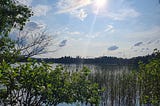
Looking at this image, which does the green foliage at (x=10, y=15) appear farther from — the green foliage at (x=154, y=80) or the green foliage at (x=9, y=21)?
the green foliage at (x=154, y=80)

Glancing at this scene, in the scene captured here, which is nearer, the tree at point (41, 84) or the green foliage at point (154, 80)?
the tree at point (41, 84)

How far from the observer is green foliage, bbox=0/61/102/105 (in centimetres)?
686

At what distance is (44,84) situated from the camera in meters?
7.15

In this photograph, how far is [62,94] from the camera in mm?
7223

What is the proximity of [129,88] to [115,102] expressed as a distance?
3.28 m

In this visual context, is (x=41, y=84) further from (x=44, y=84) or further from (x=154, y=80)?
(x=154, y=80)

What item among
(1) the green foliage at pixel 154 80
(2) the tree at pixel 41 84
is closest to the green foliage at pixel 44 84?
(2) the tree at pixel 41 84

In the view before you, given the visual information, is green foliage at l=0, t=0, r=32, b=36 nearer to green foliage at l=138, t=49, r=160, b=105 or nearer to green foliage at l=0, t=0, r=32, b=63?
green foliage at l=0, t=0, r=32, b=63

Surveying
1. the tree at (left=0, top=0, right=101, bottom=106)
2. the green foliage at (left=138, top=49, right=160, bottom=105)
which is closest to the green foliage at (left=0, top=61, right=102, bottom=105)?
the tree at (left=0, top=0, right=101, bottom=106)

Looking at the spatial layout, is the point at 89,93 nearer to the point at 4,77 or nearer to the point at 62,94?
the point at 62,94

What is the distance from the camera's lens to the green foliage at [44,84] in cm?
686

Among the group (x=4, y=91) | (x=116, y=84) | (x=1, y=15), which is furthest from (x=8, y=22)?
(x=116, y=84)

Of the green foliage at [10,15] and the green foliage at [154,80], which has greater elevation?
the green foliage at [10,15]

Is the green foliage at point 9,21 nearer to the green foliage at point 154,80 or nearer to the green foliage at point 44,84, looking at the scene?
the green foliage at point 44,84
